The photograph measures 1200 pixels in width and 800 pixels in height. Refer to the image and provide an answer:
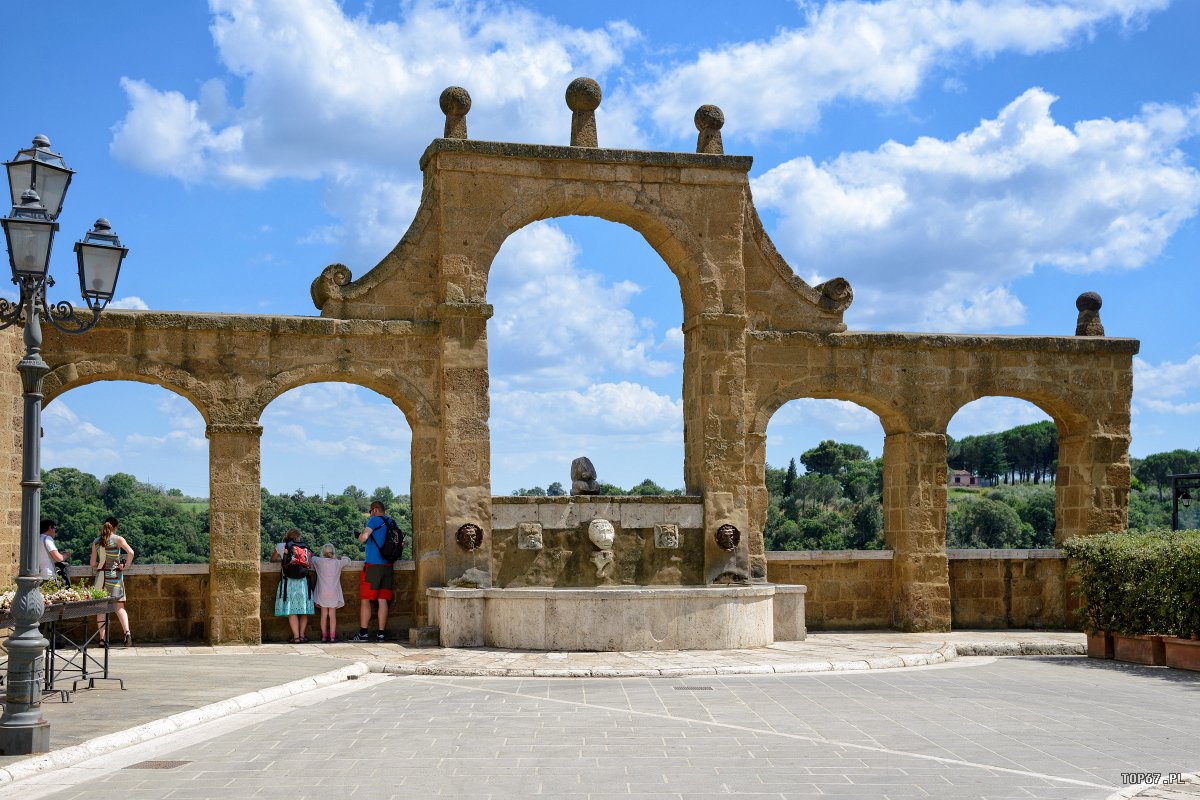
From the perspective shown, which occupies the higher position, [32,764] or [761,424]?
[761,424]

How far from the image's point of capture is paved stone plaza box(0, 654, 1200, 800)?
23.9ft

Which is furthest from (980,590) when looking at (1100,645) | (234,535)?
(234,535)

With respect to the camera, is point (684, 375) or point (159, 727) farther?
point (684, 375)

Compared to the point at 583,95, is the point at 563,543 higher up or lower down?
lower down

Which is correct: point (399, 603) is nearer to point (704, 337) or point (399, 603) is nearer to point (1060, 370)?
point (704, 337)

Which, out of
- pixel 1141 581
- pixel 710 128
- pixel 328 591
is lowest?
pixel 328 591

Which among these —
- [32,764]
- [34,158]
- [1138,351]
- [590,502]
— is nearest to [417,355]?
[590,502]

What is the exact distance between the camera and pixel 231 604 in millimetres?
15086

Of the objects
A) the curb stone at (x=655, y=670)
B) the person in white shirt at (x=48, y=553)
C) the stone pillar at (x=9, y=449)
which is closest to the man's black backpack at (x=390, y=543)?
the curb stone at (x=655, y=670)

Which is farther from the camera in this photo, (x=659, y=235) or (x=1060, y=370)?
(x=1060, y=370)

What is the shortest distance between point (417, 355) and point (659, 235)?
3.49 metres

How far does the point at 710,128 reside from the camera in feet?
54.3

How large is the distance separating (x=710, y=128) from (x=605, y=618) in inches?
257

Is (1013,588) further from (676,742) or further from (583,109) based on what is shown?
(676,742)
